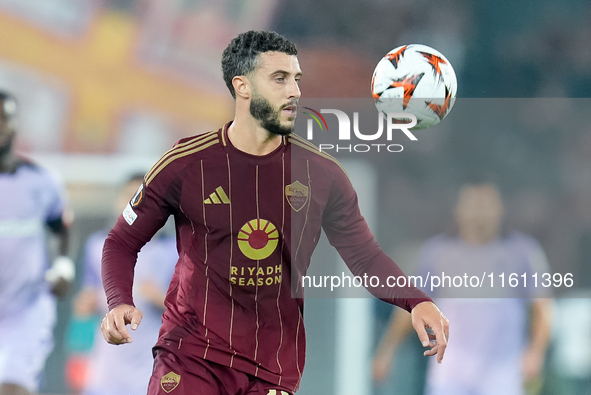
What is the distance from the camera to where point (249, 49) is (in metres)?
2.83

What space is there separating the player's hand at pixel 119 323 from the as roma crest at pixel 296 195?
2.37 feet

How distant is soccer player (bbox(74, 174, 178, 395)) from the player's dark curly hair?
176 cm

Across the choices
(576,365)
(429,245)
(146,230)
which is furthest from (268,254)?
(576,365)

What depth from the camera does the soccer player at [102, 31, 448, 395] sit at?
2533 mm

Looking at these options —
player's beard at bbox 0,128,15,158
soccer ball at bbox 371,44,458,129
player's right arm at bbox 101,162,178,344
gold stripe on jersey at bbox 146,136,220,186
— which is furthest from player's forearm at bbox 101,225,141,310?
player's beard at bbox 0,128,15,158

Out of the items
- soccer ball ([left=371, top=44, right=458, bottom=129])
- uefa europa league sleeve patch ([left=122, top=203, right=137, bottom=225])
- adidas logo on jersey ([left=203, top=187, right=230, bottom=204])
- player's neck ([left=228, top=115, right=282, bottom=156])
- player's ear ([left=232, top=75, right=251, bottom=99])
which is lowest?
uefa europa league sleeve patch ([left=122, top=203, right=137, bottom=225])

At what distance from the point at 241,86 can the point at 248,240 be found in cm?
67

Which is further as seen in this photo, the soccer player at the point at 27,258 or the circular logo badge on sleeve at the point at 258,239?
the soccer player at the point at 27,258

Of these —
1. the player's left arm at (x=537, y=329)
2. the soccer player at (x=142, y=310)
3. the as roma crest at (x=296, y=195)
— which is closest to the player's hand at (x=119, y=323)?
the as roma crest at (x=296, y=195)

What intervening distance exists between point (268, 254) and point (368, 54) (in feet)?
7.17

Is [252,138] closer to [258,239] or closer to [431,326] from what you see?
[258,239]

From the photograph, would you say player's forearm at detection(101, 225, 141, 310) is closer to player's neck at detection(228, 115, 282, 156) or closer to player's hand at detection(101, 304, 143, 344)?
player's hand at detection(101, 304, 143, 344)

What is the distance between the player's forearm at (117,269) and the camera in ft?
8.17
